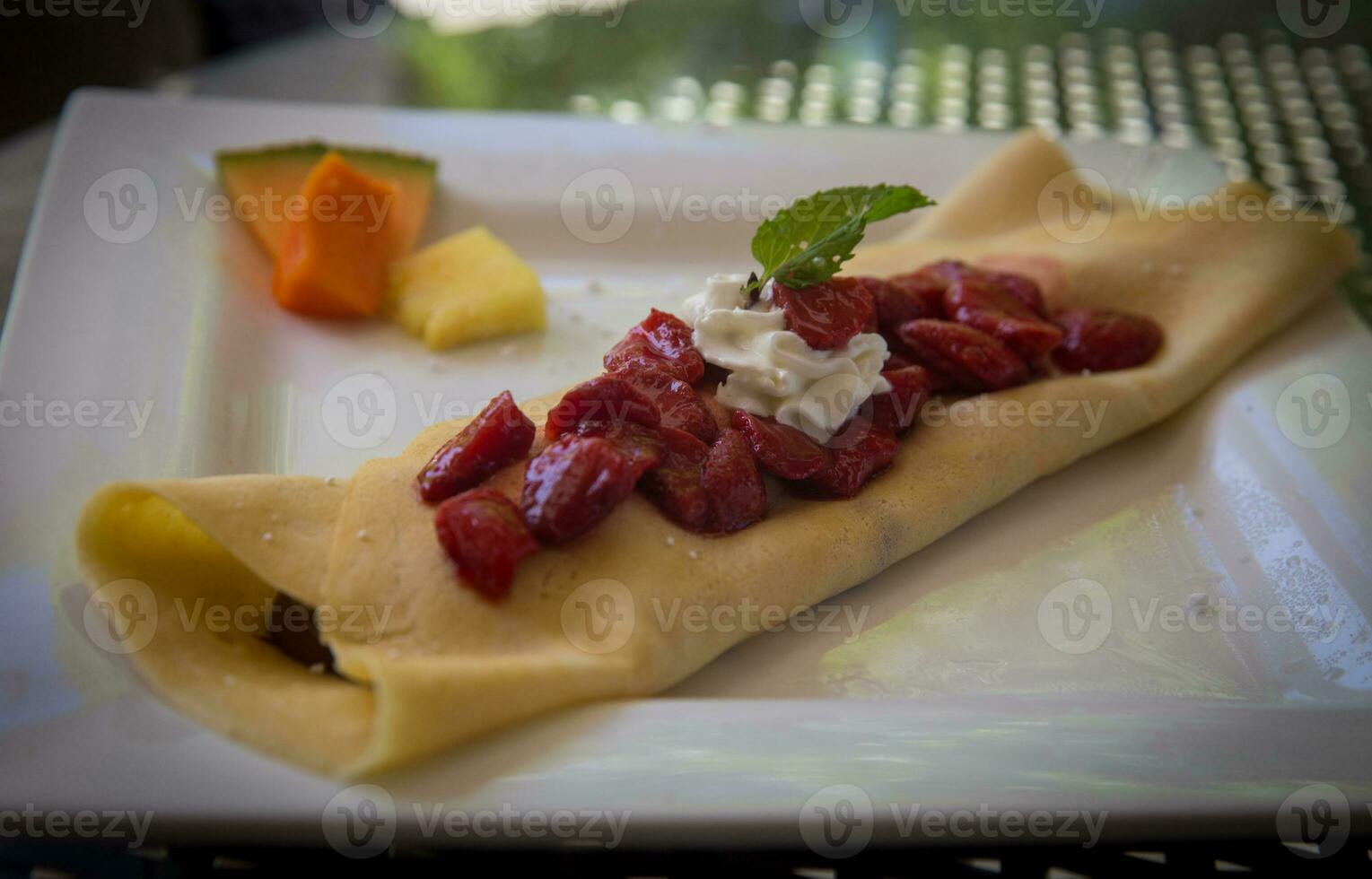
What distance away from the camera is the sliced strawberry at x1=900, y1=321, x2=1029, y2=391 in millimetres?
2693

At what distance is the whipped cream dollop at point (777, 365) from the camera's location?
2400 millimetres

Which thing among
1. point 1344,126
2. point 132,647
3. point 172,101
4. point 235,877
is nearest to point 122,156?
point 172,101

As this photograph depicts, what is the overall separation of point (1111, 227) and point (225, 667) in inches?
104

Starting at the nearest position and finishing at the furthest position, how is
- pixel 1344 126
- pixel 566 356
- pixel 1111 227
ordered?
pixel 566 356 → pixel 1111 227 → pixel 1344 126

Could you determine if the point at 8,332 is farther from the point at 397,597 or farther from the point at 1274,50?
the point at 1274,50

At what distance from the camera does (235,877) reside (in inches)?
71.2

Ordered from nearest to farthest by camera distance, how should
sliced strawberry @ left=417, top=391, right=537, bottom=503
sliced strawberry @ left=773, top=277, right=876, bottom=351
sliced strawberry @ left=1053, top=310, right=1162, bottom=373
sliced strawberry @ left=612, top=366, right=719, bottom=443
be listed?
1. sliced strawberry @ left=417, top=391, right=537, bottom=503
2. sliced strawberry @ left=612, top=366, right=719, bottom=443
3. sliced strawberry @ left=773, top=277, right=876, bottom=351
4. sliced strawberry @ left=1053, top=310, right=1162, bottom=373

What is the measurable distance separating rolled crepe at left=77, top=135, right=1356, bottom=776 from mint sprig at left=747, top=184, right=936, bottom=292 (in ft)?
1.44

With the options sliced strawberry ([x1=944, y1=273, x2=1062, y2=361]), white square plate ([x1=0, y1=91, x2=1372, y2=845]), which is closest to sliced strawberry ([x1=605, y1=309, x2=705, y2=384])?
white square plate ([x1=0, y1=91, x2=1372, y2=845])

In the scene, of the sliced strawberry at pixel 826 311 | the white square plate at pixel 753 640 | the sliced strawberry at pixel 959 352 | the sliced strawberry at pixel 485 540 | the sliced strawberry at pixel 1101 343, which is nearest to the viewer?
the white square plate at pixel 753 640

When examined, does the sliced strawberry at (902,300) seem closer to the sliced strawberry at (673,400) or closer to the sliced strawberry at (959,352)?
the sliced strawberry at (959,352)

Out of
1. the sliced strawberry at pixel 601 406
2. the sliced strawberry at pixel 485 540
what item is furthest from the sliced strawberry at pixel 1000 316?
the sliced strawberry at pixel 485 540

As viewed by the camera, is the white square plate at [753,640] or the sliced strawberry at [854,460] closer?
the white square plate at [753,640]

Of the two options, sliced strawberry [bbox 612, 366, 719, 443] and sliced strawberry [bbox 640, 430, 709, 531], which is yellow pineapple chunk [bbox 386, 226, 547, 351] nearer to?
sliced strawberry [bbox 612, 366, 719, 443]
